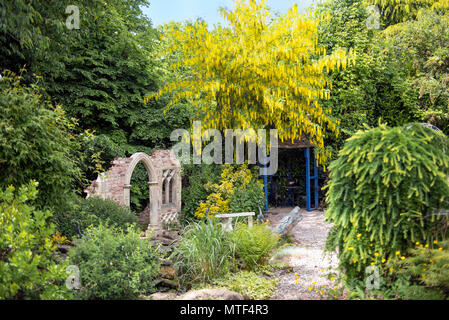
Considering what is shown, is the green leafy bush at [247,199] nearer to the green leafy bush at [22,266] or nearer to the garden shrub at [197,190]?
the garden shrub at [197,190]

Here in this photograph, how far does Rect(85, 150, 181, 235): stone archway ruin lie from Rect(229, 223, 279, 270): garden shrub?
3.29 metres

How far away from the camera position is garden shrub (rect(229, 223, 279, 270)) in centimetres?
621

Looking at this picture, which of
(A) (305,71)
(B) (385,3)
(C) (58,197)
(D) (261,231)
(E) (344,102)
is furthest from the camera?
(B) (385,3)

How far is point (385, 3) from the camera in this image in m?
17.6

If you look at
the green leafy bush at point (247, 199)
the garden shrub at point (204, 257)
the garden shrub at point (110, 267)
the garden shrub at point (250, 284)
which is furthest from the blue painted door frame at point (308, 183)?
the garden shrub at point (110, 267)

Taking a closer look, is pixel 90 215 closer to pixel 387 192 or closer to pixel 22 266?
pixel 22 266

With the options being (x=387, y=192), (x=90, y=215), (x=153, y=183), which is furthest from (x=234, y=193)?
(x=387, y=192)

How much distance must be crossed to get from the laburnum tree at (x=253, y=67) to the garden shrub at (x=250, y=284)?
15.9 feet

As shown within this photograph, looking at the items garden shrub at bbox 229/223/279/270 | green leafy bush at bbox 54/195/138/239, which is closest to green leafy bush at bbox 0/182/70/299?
green leafy bush at bbox 54/195/138/239

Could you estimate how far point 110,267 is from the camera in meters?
4.60

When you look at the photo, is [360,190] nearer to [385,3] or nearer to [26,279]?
[26,279]

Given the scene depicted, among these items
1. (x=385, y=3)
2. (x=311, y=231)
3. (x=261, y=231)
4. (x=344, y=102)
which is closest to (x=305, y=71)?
(x=344, y=102)
